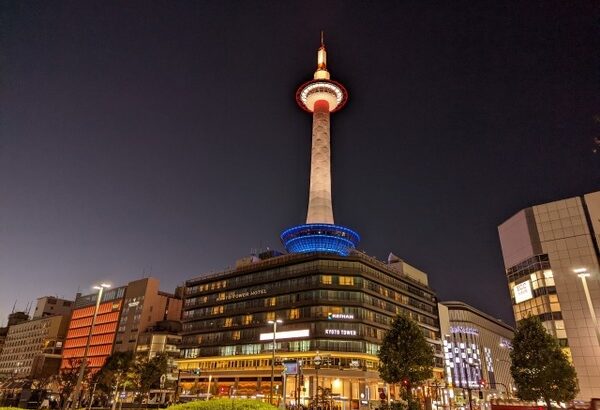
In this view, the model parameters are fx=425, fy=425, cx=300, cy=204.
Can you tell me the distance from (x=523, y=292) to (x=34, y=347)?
18207 cm

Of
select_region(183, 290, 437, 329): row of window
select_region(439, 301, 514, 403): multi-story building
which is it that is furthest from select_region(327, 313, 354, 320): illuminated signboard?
select_region(439, 301, 514, 403): multi-story building

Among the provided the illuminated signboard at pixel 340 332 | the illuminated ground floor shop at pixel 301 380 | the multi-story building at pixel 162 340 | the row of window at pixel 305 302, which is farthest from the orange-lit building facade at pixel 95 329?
the illuminated signboard at pixel 340 332

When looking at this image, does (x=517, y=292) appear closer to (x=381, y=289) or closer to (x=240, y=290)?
(x=381, y=289)

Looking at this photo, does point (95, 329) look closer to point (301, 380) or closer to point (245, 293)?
point (245, 293)

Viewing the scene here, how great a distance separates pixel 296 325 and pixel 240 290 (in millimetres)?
21207

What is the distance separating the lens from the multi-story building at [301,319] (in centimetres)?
8450

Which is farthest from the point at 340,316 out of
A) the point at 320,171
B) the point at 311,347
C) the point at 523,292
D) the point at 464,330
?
the point at 464,330

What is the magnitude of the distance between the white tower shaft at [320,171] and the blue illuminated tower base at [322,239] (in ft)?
21.3

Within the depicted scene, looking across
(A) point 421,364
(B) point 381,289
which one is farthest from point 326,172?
(A) point 421,364

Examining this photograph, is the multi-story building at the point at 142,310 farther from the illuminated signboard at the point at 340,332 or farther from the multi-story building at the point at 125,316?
the illuminated signboard at the point at 340,332

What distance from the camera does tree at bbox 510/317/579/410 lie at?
4894 cm

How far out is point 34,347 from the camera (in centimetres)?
17425

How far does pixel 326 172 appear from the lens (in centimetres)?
12519

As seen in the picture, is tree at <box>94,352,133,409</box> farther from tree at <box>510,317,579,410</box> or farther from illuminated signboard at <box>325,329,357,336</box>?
tree at <box>510,317,579,410</box>
